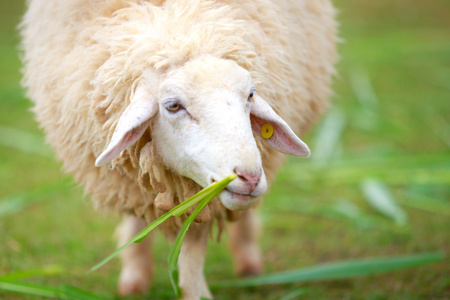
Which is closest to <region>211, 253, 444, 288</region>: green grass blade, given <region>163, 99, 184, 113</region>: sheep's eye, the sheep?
the sheep

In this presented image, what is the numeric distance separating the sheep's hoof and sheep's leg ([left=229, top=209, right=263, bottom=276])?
1.84 feet

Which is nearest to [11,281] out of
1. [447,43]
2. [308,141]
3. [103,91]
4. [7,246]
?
[7,246]

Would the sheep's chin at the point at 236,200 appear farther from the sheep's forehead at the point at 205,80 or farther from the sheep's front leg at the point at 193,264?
the sheep's front leg at the point at 193,264

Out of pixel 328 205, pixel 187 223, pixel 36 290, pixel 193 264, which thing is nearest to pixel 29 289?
pixel 36 290

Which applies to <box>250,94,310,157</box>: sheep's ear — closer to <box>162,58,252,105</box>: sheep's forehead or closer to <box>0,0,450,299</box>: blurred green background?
<box>162,58,252,105</box>: sheep's forehead

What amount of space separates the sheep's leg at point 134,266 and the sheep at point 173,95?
0.61m

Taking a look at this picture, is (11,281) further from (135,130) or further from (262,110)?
(262,110)

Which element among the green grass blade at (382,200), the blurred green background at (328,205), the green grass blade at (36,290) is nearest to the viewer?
the green grass blade at (36,290)

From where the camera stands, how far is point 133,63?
1.78 meters

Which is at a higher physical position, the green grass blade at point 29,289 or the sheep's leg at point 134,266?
the green grass blade at point 29,289

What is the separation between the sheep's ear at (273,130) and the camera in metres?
1.72

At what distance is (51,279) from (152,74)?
1.65 metres

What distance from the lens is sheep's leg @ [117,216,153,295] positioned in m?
2.77

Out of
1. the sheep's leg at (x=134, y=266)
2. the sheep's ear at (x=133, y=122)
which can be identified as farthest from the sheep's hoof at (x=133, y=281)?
the sheep's ear at (x=133, y=122)
